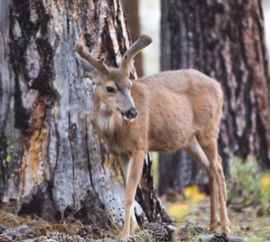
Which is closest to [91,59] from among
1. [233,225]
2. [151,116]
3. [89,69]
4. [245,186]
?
[89,69]

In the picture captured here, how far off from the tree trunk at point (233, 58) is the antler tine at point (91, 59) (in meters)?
4.28

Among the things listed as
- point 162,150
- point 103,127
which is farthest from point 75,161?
point 162,150

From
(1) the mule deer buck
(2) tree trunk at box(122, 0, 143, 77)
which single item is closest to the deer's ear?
(1) the mule deer buck

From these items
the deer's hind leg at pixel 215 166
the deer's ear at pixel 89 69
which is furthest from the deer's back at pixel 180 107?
the deer's ear at pixel 89 69

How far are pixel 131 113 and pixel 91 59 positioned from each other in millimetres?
585

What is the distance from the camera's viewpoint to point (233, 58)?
40.8ft

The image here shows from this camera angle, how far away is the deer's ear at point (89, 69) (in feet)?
27.3

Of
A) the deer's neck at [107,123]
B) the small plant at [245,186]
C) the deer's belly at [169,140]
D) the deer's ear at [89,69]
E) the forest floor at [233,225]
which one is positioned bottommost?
the forest floor at [233,225]

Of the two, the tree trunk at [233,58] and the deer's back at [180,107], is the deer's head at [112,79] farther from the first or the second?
the tree trunk at [233,58]

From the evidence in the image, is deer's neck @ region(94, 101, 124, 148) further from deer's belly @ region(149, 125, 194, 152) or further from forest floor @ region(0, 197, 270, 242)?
forest floor @ region(0, 197, 270, 242)

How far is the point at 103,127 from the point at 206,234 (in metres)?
1.31

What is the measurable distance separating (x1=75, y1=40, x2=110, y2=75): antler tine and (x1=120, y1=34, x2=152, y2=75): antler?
152 millimetres

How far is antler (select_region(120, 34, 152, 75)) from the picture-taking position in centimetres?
813

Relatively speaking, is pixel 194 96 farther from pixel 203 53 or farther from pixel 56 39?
pixel 203 53
